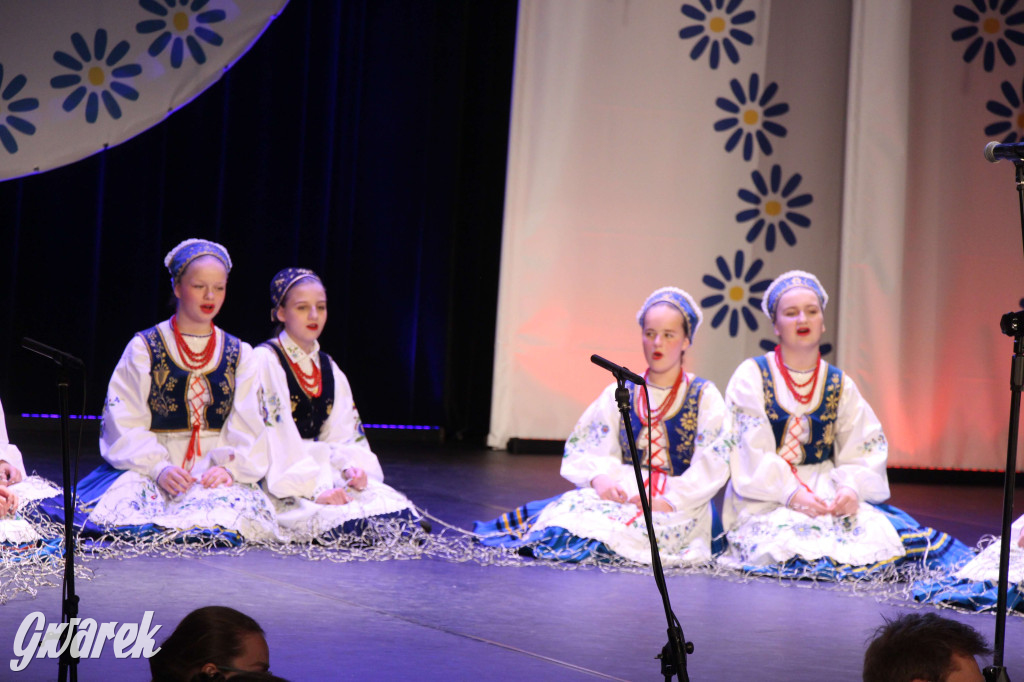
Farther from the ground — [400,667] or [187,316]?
[187,316]

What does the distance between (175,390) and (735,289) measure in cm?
448

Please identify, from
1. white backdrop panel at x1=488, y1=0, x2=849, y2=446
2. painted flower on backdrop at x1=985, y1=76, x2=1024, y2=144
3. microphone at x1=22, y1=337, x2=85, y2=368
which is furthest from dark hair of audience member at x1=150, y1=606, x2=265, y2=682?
painted flower on backdrop at x1=985, y1=76, x2=1024, y2=144

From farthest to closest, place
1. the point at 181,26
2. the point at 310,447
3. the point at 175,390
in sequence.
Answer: the point at 310,447, the point at 175,390, the point at 181,26

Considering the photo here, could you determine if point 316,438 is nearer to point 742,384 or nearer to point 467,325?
point 742,384

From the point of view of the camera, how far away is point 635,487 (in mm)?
4863

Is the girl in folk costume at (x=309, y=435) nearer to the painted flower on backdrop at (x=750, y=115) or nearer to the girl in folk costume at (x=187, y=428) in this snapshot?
the girl in folk costume at (x=187, y=428)

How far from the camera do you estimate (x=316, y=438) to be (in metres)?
5.23

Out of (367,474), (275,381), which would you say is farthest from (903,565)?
(275,381)

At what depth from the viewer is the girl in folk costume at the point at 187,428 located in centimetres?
460

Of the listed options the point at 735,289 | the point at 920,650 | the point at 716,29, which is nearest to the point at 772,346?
the point at 735,289

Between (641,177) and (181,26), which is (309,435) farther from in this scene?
(641,177)

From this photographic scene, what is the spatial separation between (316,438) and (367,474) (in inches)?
11.2

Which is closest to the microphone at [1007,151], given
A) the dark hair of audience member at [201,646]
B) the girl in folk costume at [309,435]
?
the dark hair of audience member at [201,646]

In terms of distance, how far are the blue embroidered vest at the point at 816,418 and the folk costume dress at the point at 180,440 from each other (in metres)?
2.05
